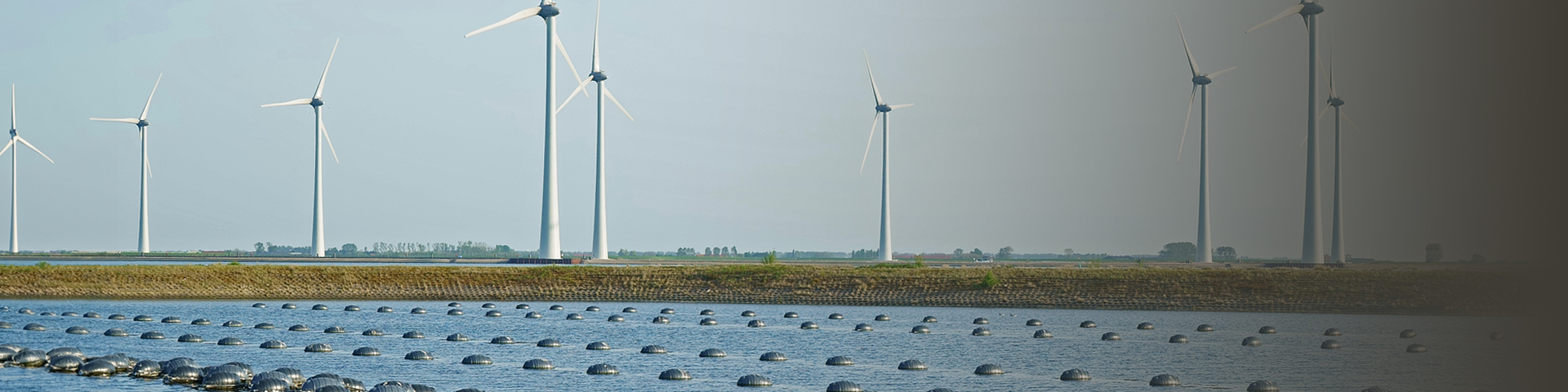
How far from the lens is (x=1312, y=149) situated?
118m

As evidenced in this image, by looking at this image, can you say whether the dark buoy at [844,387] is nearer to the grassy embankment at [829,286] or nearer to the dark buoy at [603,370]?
the dark buoy at [603,370]

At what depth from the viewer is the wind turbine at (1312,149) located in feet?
387

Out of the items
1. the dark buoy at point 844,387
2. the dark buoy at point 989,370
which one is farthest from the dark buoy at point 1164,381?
the dark buoy at point 844,387

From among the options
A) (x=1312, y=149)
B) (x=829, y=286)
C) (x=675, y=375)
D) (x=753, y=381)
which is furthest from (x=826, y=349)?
(x=1312, y=149)

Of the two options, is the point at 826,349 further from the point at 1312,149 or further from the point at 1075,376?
the point at 1312,149

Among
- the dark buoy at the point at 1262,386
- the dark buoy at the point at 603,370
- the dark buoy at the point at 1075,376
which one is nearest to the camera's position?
the dark buoy at the point at 1262,386

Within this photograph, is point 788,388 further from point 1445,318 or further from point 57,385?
point 1445,318

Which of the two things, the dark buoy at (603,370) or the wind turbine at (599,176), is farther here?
the wind turbine at (599,176)

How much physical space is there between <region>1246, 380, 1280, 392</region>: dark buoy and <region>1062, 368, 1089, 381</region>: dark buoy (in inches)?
215

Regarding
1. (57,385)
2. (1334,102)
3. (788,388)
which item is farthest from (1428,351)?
(1334,102)

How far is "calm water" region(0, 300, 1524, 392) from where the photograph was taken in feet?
146

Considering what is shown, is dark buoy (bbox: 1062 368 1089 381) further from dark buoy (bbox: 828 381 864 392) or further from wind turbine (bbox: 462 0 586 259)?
wind turbine (bbox: 462 0 586 259)

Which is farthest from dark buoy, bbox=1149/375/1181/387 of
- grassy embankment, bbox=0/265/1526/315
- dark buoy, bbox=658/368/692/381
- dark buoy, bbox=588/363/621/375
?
grassy embankment, bbox=0/265/1526/315

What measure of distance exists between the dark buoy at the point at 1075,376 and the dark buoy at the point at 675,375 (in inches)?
497
